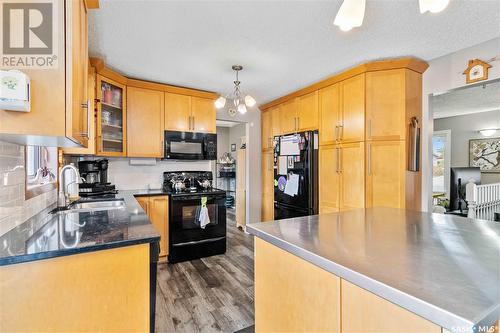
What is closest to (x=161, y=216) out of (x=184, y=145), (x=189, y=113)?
(x=184, y=145)

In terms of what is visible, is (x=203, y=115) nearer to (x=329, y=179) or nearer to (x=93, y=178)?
(x=93, y=178)

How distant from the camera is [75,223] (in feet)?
4.68

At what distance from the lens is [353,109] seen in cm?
275

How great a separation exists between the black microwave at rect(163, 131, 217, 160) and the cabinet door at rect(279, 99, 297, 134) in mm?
1097

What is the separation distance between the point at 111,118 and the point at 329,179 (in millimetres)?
2755

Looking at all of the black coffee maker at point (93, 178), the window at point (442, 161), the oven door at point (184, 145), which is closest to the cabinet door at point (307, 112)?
the oven door at point (184, 145)

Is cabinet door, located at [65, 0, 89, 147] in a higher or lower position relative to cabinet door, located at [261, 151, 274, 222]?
higher

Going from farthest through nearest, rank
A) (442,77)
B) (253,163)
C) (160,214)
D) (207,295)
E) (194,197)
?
(253,163)
(194,197)
(160,214)
(442,77)
(207,295)

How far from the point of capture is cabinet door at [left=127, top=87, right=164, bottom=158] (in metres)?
3.11

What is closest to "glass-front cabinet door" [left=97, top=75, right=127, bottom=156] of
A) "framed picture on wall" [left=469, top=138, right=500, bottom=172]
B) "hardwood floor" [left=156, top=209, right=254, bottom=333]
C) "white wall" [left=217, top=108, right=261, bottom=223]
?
"hardwood floor" [left=156, top=209, right=254, bottom=333]

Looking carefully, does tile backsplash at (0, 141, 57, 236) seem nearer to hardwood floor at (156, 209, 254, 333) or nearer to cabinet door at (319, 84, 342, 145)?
hardwood floor at (156, 209, 254, 333)

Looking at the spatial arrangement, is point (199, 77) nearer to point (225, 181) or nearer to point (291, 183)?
point (291, 183)

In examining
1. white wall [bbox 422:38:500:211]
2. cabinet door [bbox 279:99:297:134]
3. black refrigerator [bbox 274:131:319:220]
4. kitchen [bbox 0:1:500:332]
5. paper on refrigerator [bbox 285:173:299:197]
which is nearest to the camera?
kitchen [bbox 0:1:500:332]

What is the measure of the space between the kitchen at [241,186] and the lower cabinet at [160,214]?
0.02 meters
